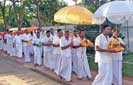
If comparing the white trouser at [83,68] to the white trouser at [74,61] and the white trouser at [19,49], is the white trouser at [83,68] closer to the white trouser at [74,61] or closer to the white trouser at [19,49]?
the white trouser at [74,61]

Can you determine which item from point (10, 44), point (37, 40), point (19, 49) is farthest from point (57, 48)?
point (10, 44)

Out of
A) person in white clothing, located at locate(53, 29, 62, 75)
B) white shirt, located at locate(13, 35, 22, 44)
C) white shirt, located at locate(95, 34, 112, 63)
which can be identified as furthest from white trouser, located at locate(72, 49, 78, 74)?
white shirt, located at locate(13, 35, 22, 44)

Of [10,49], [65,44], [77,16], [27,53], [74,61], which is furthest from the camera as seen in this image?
[10,49]

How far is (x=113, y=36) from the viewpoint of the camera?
1130 centimetres

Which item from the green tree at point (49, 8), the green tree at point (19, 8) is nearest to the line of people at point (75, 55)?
the green tree at point (19, 8)

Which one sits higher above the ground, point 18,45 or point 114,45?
point 114,45

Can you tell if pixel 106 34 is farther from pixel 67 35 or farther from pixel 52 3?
pixel 52 3

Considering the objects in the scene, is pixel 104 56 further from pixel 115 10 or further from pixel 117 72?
pixel 115 10

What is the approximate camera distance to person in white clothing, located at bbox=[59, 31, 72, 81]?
526 inches

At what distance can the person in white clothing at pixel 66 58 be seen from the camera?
13352mm

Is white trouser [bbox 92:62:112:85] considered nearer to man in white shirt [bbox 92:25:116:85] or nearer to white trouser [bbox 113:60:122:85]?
man in white shirt [bbox 92:25:116:85]

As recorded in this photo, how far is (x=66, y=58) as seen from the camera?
13.6 m

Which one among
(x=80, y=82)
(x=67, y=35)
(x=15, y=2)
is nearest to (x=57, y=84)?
(x=80, y=82)

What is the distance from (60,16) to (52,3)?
2351 cm
